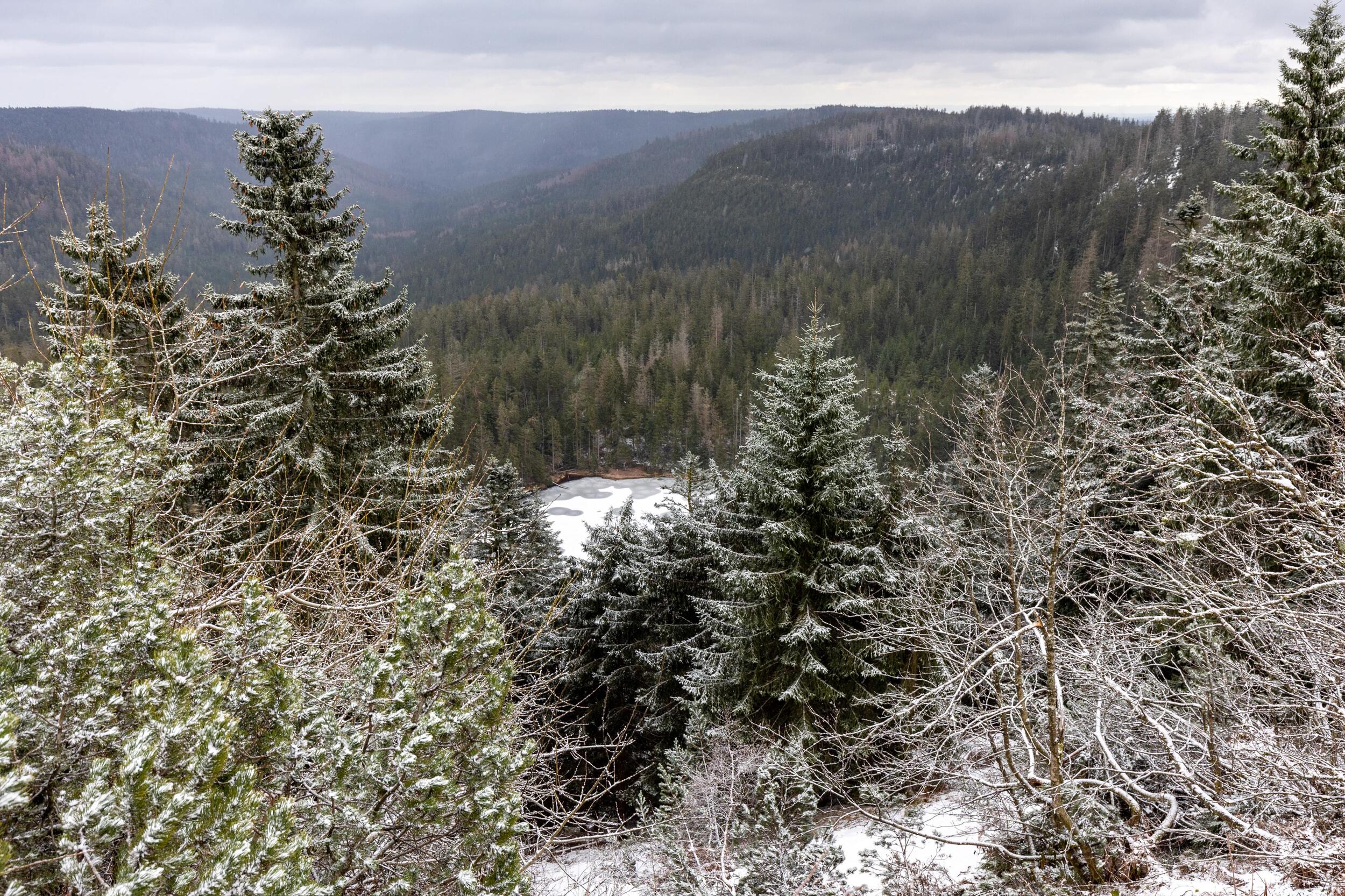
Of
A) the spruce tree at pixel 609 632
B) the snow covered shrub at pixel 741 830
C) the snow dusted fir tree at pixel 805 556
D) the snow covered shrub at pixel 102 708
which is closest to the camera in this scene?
the snow covered shrub at pixel 102 708

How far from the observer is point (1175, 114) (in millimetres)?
112812

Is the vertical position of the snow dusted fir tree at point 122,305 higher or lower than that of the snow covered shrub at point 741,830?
higher

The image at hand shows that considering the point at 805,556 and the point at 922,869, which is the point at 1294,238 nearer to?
the point at 805,556

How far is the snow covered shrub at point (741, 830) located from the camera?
6.07m

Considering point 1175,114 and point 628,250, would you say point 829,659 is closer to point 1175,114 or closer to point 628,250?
point 1175,114

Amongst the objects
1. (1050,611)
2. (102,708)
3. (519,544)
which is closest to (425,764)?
(102,708)

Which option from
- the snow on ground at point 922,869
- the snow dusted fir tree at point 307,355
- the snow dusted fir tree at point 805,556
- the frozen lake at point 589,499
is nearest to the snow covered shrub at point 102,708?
the snow on ground at point 922,869

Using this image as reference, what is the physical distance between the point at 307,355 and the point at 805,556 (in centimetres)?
758

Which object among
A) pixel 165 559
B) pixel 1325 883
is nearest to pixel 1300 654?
pixel 1325 883

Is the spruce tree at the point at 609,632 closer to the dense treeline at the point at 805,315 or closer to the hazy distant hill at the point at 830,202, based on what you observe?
the dense treeline at the point at 805,315

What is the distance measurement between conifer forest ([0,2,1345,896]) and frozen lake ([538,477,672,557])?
26957 mm

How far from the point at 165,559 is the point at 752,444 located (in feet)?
26.5

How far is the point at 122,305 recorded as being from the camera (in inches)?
183

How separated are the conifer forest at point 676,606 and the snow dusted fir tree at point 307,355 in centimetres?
7
